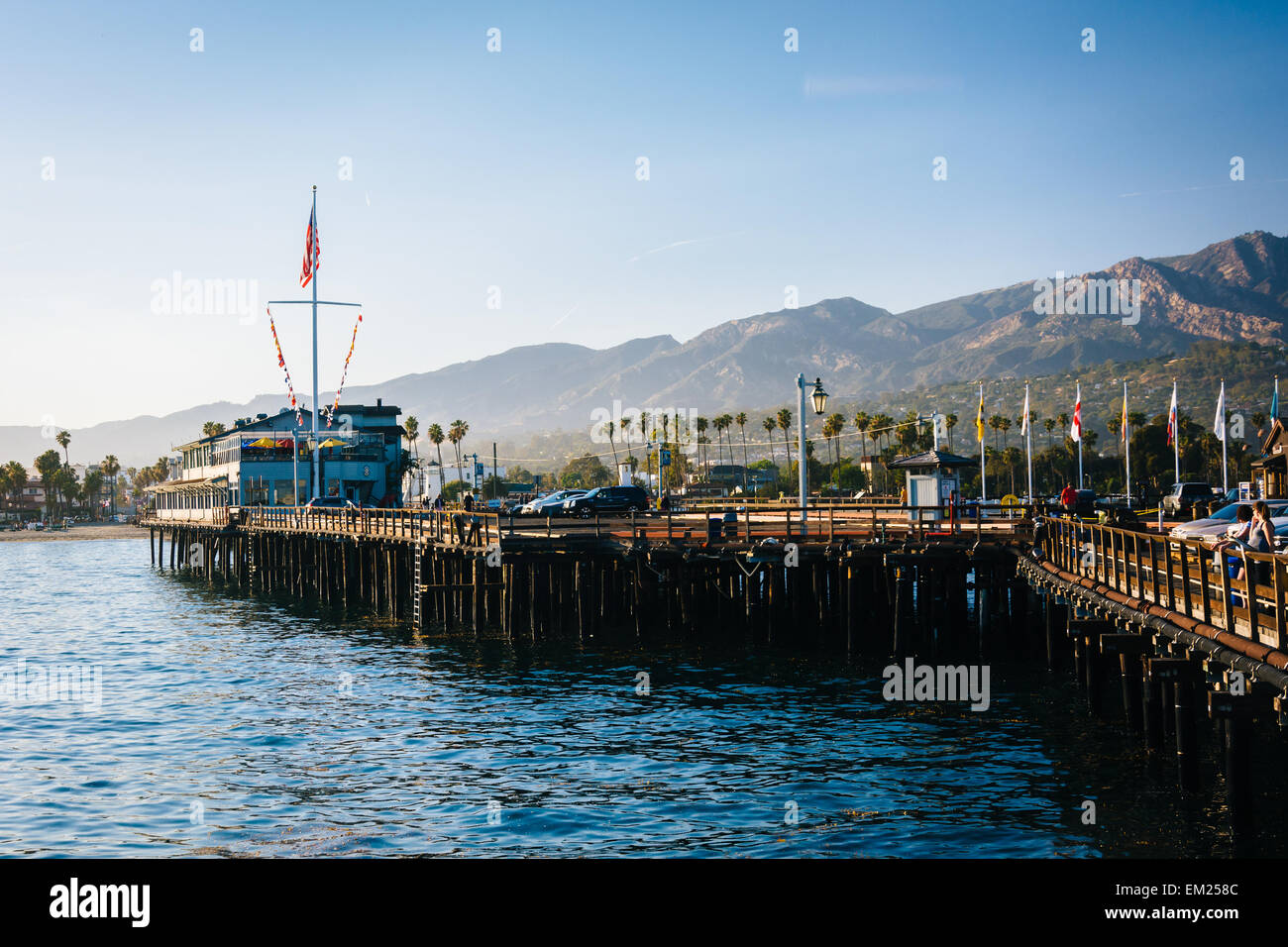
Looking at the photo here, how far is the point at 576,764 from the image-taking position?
20734 millimetres

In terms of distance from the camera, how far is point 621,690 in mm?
28109

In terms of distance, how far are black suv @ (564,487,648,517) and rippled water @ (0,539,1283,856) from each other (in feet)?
67.4

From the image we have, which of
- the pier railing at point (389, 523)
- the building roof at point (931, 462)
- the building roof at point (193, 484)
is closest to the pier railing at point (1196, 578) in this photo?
the building roof at point (931, 462)

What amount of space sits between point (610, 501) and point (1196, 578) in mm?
38893

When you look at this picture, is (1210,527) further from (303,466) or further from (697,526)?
(303,466)

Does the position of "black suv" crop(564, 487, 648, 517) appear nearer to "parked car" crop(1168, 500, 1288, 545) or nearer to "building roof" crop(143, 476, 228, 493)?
"parked car" crop(1168, 500, 1288, 545)

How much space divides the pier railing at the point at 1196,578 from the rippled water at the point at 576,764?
3.04m

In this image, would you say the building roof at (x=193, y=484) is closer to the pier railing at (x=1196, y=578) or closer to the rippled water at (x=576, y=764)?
the rippled water at (x=576, y=764)

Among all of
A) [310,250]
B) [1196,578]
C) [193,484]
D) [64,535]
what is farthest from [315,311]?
[64,535]

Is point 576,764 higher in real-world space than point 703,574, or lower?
lower

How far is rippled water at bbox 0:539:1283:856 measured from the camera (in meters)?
16.3

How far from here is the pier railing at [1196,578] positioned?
14008mm
